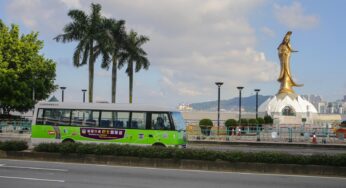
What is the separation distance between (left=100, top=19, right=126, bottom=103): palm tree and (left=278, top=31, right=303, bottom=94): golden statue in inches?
1586

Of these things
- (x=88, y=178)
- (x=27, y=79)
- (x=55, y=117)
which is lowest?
(x=88, y=178)

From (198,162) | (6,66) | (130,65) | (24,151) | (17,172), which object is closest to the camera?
(17,172)

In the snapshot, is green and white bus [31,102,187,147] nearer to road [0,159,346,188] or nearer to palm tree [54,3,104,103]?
road [0,159,346,188]

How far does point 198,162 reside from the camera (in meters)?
15.2

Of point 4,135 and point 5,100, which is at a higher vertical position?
point 5,100

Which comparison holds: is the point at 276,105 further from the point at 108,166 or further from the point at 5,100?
the point at 108,166

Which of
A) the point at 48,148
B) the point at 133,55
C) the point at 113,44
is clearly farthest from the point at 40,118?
the point at 133,55

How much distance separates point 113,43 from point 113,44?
0.17 meters

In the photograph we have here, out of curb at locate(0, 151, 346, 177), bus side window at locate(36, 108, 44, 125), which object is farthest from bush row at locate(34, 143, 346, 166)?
bus side window at locate(36, 108, 44, 125)

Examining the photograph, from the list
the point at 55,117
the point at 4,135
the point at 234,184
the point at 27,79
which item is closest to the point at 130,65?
the point at 27,79

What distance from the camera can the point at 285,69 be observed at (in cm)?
7894

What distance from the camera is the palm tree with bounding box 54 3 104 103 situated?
1618 inches

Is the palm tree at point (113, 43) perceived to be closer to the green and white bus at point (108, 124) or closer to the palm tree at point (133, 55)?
the palm tree at point (133, 55)

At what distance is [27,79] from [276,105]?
4818cm
